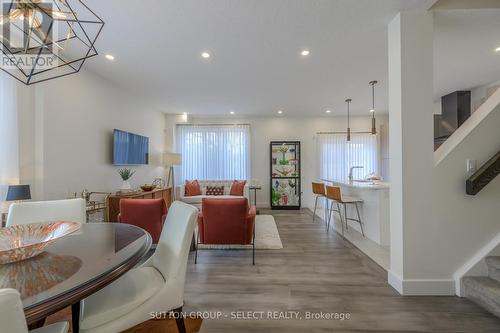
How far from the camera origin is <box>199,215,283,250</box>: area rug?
3.38 metres

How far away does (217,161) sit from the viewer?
6.78m

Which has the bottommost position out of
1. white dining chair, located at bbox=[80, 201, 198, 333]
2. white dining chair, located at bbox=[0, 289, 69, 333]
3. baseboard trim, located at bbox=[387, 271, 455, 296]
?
baseboard trim, located at bbox=[387, 271, 455, 296]

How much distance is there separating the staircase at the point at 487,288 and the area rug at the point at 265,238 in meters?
2.06

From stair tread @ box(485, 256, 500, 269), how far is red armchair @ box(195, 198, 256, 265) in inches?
91.3

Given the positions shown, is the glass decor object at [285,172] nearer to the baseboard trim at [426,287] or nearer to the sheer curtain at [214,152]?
the sheer curtain at [214,152]

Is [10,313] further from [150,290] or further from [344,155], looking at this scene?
[344,155]

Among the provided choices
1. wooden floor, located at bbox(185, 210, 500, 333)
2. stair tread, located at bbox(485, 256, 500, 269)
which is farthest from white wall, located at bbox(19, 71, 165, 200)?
stair tread, located at bbox(485, 256, 500, 269)

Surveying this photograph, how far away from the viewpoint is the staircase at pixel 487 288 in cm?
183

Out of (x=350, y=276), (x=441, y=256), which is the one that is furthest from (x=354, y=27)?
(x=350, y=276)

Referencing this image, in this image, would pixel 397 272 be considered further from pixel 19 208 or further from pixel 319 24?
pixel 19 208

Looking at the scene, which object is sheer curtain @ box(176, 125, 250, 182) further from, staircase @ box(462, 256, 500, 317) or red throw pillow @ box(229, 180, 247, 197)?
staircase @ box(462, 256, 500, 317)

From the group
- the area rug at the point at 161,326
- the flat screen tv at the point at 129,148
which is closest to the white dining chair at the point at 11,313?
the area rug at the point at 161,326

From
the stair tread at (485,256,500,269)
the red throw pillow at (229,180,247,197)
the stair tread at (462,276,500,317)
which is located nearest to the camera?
the stair tread at (462,276,500,317)

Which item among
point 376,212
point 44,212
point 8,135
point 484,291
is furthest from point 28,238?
point 376,212
